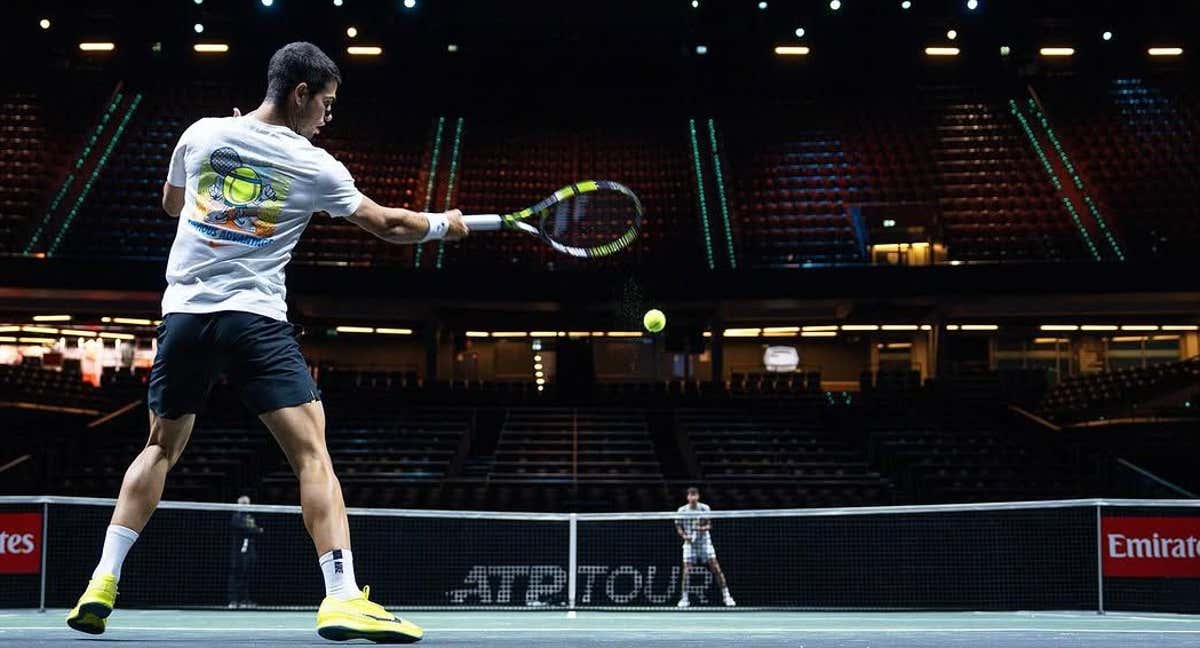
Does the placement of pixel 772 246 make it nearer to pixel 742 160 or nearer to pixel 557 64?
pixel 742 160

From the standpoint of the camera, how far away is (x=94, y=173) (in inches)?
1089

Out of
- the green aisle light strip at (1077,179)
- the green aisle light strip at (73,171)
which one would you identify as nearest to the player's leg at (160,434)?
the green aisle light strip at (73,171)

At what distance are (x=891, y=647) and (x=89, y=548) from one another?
921 cm

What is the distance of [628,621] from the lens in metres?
8.82

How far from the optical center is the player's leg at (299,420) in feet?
13.8

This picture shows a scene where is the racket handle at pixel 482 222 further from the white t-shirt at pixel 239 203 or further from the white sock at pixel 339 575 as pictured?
the white sock at pixel 339 575

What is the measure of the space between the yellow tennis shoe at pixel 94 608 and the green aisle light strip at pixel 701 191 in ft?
67.4

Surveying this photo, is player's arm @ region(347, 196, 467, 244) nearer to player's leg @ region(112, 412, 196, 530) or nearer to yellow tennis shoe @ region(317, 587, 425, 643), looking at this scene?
player's leg @ region(112, 412, 196, 530)

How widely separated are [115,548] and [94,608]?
261mm

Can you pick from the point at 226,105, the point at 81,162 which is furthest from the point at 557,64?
the point at 81,162

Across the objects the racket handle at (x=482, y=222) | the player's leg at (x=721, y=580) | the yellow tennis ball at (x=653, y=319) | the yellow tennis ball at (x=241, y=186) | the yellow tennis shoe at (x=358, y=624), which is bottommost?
the player's leg at (x=721, y=580)

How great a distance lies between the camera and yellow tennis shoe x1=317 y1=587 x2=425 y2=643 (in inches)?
158

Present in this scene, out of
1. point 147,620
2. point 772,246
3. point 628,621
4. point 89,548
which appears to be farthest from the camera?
point 772,246

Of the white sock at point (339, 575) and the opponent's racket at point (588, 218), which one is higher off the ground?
the opponent's racket at point (588, 218)
